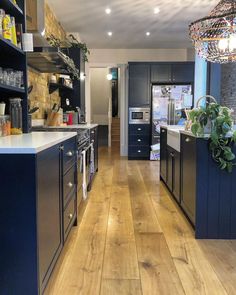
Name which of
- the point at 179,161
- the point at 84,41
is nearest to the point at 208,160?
the point at 179,161

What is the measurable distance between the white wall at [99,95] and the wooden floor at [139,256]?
941cm

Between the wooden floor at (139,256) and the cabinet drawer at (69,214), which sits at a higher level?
the cabinet drawer at (69,214)

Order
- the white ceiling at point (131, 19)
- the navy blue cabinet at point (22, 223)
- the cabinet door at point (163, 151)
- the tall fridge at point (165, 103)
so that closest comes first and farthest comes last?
the navy blue cabinet at point (22, 223), the cabinet door at point (163, 151), the white ceiling at point (131, 19), the tall fridge at point (165, 103)

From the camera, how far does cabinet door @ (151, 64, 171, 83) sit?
7379mm

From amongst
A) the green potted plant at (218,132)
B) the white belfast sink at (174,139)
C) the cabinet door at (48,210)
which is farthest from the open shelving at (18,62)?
the white belfast sink at (174,139)

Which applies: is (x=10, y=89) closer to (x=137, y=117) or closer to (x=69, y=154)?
(x=69, y=154)

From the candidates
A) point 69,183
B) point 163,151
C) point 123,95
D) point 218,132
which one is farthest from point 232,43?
point 123,95

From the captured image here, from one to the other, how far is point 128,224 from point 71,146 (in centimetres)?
98

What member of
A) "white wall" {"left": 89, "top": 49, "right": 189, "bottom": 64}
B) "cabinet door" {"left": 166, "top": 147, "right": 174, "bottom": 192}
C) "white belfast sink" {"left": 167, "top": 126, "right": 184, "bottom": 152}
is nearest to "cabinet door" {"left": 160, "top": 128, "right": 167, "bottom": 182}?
"cabinet door" {"left": 166, "top": 147, "right": 174, "bottom": 192}

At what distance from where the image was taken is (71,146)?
2645mm

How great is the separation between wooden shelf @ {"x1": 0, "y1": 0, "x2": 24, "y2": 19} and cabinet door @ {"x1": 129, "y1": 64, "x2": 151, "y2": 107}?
495 cm

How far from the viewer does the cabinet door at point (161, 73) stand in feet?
24.2

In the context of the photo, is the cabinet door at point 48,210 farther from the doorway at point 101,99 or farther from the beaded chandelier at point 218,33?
the doorway at point 101,99

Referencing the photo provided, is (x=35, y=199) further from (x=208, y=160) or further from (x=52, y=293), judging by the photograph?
(x=208, y=160)
